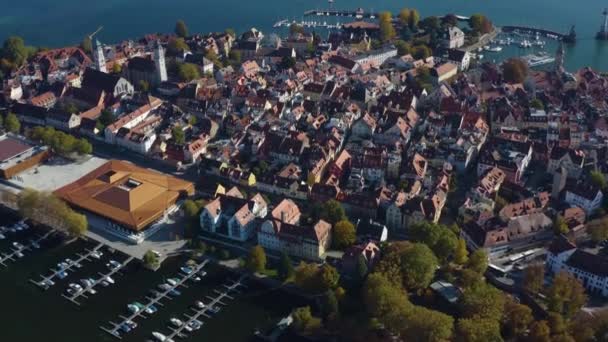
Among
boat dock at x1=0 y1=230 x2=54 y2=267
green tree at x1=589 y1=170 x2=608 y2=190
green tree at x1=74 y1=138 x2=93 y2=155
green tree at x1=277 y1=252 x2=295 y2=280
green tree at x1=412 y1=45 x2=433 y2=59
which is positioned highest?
green tree at x1=412 y1=45 x2=433 y2=59

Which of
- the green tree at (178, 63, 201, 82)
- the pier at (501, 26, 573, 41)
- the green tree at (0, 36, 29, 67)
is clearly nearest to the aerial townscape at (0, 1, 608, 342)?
the green tree at (178, 63, 201, 82)

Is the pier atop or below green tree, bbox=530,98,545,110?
atop

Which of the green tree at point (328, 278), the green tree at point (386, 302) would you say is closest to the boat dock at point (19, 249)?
the green tree at point (328, 278)

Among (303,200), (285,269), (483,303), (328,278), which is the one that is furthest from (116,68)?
(483,303)

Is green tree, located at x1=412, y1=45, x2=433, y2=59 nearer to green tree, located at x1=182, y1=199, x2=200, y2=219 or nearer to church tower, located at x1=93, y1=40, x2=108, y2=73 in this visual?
church tower, located at x1=93, y1=40, x2=108, y2=73

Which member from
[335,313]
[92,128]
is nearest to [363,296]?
[335,313]

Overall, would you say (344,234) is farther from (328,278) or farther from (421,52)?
(421,52)

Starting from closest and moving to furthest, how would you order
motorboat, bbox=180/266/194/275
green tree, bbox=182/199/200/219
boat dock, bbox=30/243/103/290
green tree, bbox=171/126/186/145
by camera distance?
boat dock, bbox=30/243/103/290 → motorboat, bbox=180/266/194/275 → green tree, bbox=182/199/200/219 → green tree, bbox=171/126/186/145
